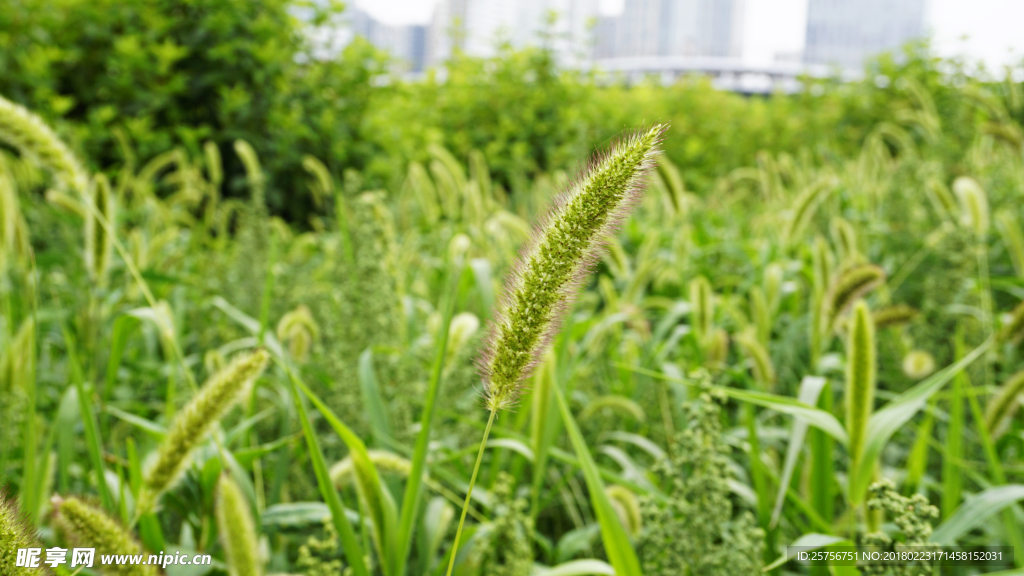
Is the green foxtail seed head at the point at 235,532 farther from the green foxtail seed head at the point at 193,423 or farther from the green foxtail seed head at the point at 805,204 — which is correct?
the green foxtail seed head at the point at 805,204

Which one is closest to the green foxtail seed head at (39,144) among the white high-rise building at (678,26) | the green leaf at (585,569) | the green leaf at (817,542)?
the green leaf at (585,569)

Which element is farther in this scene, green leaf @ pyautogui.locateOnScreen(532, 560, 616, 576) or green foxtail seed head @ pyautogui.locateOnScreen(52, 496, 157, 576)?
green leaf @ pyautogui.locateOnScreen(532, 560, 616, 576)

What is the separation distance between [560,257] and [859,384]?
0.86m

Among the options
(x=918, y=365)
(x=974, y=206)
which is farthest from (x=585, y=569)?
(x=974, y=206)

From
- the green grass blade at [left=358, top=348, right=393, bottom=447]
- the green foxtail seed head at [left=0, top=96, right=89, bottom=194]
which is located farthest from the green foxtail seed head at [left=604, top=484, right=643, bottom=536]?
the green foxtail seed head at [left=0, top=96, right=89, bottom=194]

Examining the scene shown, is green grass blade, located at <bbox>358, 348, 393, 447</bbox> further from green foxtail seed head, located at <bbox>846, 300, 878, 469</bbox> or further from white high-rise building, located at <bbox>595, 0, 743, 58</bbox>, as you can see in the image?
white high-rise building, located at <bbox>595, 0, 743, 58</bbox>

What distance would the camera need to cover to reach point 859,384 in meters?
1.36

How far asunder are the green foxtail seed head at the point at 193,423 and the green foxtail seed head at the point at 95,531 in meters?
0.16

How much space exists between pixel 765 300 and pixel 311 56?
4520 mm

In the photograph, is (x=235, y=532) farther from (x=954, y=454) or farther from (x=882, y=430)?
(x=954, y=454)

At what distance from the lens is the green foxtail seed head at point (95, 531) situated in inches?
39.8

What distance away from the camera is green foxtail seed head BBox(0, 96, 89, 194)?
5.00ft

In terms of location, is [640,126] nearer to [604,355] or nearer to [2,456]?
[2,456]

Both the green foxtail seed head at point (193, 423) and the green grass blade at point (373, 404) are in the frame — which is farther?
the green grass blade at point (373, 404)
